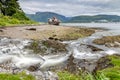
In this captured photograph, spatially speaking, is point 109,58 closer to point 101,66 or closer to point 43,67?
point 101,66

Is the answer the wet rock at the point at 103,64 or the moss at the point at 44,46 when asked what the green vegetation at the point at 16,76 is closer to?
the wet rock at the point at 103,64

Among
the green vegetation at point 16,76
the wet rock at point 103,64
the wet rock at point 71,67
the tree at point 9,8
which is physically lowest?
the wet rock at point 71,67

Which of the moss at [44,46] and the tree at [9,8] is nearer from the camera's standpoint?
the moss at [44,46]

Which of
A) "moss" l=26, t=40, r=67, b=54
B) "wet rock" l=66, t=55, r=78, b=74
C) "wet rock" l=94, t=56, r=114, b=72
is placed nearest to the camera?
"wet rock" l=66, t=55, r=78, b=74

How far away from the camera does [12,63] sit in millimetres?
24188

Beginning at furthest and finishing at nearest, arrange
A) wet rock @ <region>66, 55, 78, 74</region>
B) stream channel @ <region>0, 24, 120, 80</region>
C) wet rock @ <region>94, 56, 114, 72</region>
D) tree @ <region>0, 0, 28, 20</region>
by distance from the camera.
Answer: tree @ <region>0, 0, 28, 20</region> → stream channel @ <region>0, 24, 120, 80</region> → wet rock @ <region>94, 56, 114, 72</region> → wet rock @ <region>66, 55, 78, 74</region>

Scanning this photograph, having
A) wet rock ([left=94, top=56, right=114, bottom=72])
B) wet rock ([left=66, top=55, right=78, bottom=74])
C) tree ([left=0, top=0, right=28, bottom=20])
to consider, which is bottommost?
wet rock ([left=66, top=55, right=78, bottom=74])

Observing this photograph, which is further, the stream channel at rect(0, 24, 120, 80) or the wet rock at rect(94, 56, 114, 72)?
the stream channel at rect(0, 24, 120, 80)

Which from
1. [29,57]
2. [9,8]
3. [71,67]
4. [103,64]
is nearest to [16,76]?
[71,67]

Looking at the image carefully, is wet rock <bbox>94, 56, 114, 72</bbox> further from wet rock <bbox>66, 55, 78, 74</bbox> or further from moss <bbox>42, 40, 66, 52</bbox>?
moss <bbox>42, 40, 66, 52</bbox>

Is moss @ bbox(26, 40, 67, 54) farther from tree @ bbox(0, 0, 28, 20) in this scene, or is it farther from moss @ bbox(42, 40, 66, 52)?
tree @ bbox(0, 0, 28, 20)

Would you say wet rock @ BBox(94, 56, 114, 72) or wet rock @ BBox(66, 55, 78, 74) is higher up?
wet rock @ BBox(94, 56, 114, 72)

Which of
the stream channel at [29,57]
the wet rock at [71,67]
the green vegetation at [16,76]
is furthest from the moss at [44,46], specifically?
the green vegetation at [16,76]

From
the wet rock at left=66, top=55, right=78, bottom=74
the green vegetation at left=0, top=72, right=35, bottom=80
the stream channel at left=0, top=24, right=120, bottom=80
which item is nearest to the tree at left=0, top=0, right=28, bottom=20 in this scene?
the stream channel at left=0, top=24, right=120, bottom=80
